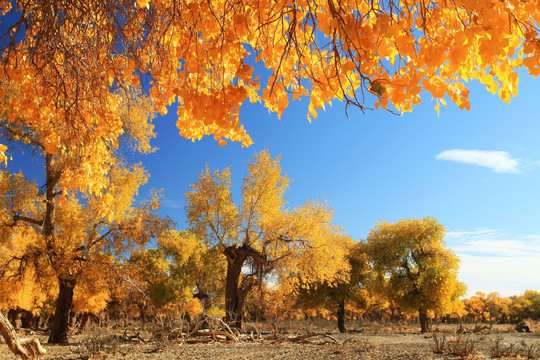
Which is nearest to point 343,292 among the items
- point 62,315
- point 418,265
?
point 418,265

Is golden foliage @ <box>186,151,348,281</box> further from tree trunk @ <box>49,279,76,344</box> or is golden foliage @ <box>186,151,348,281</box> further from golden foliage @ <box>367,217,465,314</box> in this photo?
golden foliage @ <box>367,217,465,314</box>

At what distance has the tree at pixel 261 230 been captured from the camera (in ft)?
48.3

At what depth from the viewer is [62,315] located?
1238 centimetres

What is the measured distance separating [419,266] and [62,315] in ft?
64.7

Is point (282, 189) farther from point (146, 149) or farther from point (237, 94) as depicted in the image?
point (237, 94)

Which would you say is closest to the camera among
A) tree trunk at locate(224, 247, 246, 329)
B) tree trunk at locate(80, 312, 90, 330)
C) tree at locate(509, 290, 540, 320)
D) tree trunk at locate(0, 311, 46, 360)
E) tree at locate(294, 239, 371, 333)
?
tree trunk at locate(0, 311, 46, 360)

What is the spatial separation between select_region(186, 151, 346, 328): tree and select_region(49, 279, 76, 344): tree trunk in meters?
5.17

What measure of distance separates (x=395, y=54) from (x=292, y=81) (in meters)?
0.96

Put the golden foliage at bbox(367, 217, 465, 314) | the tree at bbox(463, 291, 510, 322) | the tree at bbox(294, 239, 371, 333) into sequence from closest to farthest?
the golden foliage at bbox(367, 217, 465, 314), the tree at bbox(294, 239, 371, 333), the tree at bbox(463, 291, 510, 322)

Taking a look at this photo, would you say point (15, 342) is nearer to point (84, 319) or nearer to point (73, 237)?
point (73, 237)

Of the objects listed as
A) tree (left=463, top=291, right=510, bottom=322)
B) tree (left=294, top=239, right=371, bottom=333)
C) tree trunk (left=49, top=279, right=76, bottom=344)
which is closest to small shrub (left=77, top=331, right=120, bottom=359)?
tree trunk (left=49, top=279, right=76, bottom=344)

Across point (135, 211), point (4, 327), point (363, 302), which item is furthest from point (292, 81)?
point (363, 302)

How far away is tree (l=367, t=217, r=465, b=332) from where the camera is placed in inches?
843

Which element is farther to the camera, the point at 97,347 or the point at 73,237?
the point at 73,237
